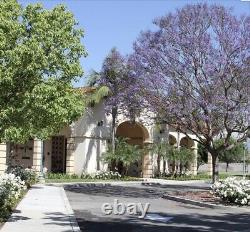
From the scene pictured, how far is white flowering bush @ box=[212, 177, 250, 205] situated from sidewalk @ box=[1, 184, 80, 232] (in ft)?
17.1

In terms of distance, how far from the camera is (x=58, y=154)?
35.9 metres

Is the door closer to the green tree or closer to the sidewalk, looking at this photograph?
the sidewalk

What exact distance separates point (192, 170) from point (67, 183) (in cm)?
1756

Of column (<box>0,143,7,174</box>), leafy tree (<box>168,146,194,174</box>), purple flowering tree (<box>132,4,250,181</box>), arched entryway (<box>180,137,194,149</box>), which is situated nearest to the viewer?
purple flowering tree (<box>132,4,250,181</box>)

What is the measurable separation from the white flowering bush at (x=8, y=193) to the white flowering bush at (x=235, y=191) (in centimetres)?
671

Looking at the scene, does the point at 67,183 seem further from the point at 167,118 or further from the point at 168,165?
the point at 168,165

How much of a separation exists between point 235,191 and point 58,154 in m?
20.2

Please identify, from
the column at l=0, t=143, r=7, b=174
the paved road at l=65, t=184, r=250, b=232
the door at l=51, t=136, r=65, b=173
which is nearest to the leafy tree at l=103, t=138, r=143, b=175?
the door at l=51, t=136, r=65, b=173

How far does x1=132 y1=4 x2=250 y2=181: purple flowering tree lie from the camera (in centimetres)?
2134

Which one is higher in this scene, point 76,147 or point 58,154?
point 76,147

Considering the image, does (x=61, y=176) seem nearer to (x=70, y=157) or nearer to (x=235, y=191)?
(x=70, y=157)

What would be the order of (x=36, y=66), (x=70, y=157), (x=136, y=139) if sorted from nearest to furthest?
(x=36, y=66) → (x=70, y=157) → (x=136, y=139)

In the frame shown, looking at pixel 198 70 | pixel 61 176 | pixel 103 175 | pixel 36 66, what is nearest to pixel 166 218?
pixel 36 66

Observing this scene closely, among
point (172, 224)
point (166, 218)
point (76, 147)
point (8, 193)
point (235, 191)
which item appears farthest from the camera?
point (76, 147)
